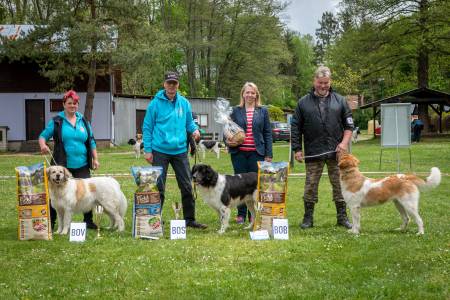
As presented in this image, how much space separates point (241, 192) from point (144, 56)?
62.1 feet

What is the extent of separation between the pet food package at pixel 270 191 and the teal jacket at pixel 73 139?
8.19 feet

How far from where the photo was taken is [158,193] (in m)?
6.70

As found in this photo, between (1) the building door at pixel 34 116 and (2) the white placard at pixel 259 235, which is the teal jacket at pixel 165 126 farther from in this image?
(1) the building door at pixel 34 116

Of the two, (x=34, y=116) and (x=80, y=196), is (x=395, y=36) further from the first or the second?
(x=80, y=196)

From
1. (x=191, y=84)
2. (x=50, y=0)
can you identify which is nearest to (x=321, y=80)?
(x=50, y=0)

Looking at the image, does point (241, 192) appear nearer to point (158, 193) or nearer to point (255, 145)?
point (255, 145)

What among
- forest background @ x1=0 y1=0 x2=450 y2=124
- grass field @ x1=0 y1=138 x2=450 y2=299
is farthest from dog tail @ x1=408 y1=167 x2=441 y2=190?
forest background @ x1=0 y1=0 x2=450 y2=124

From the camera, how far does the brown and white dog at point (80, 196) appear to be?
22.8ft

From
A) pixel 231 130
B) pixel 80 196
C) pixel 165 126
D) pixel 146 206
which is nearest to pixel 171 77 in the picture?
pixel 165 126

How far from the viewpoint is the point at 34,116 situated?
2970cm

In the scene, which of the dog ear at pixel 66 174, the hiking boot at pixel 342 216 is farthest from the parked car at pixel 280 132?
the dog ear at pixel 66 174

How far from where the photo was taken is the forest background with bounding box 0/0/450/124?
2594 centimetres

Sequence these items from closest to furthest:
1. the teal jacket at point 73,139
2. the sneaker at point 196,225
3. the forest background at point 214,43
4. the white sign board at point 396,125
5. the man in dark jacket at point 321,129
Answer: the man in dark jacket at point 321,129
the teal jacket at point 73,139
the sneaker at point 196,225
the white sign board at point 396,125
the forest background at point 214,43

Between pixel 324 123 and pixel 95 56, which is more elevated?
pixel 95 56
